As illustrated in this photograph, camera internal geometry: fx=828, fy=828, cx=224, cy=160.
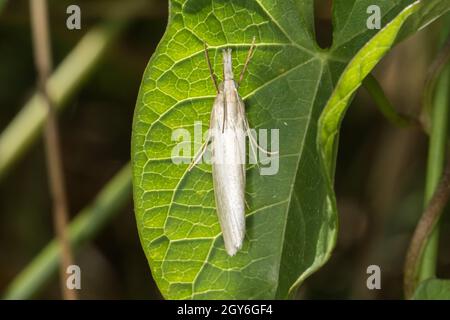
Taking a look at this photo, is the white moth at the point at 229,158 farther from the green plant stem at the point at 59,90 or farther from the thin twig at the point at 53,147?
the green plant stem at the point at 59,90

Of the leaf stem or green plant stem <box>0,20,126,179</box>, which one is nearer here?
the leaf stem

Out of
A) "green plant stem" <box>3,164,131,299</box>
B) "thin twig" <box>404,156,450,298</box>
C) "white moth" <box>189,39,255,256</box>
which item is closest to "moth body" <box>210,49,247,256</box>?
"white moth" <box>189,39,255,256</box>

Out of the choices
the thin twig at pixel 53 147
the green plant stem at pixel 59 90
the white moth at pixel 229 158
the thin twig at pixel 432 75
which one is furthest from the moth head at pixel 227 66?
the green plant stem at pixel 59 90

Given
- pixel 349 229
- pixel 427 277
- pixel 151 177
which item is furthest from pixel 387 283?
pixel 151 177

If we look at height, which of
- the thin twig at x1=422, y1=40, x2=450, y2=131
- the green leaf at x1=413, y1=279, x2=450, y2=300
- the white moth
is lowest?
the green leaf at x1=413, y1=279, x2=450, y2=300

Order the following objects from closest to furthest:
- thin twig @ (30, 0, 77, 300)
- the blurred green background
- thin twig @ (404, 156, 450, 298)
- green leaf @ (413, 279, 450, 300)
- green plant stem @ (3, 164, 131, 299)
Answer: green leaf @ (413, 279, 450, 300) < thin twig @ (404, 156, 450, 298) < thin twig @ (30, 0, 77, 300) < green plant stem @ (3, 164, 131, 299) < the blurred green background

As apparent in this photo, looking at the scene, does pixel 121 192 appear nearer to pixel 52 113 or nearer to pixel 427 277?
pixel 52 113

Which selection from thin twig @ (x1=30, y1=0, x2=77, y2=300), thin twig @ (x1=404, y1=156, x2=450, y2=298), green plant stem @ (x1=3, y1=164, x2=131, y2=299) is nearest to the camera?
thin twig @ (x1=404, y1=156, x2=450, y2=298)

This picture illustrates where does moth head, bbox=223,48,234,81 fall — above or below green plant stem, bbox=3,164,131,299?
above

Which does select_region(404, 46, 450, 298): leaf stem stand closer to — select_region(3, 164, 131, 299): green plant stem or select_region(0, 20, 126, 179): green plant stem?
select_region(3, 164, 131, 299): green plant stem
